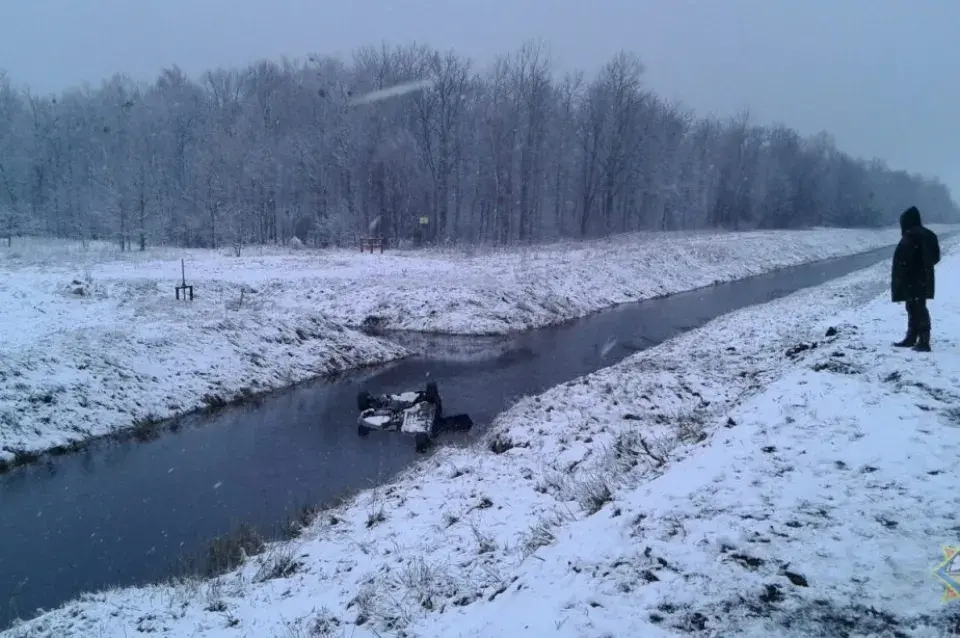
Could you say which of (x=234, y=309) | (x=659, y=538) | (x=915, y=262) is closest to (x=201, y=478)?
(x=659, y=538)

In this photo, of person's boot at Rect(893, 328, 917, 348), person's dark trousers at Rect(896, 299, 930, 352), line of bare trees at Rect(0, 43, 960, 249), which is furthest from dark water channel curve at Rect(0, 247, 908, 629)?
line of bare trees at Rect(0, 43, 960, 249)

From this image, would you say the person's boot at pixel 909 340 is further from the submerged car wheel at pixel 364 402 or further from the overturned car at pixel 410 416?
the submerged car wheel at pixel 364 402

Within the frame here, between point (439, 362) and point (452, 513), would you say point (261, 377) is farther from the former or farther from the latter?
point (452, 513)

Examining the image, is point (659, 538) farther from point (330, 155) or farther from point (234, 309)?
point (330, 155)

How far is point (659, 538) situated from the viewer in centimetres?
536

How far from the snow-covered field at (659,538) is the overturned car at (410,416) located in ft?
9.72

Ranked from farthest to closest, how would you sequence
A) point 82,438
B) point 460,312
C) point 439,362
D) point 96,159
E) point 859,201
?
point 859,201 < point 96,159 < point 460,312 < point 439,362 < point 82,438

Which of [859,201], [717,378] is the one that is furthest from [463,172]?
[859,201]

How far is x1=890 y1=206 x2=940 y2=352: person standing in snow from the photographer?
9336 millimetres

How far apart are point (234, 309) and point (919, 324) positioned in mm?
20594

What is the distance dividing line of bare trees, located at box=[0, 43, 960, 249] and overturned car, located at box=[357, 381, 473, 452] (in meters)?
35.5

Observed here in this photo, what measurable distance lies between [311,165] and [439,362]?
3615 centimetres

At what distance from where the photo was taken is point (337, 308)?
2683 cm

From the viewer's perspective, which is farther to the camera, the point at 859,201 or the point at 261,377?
the point at 859,201
